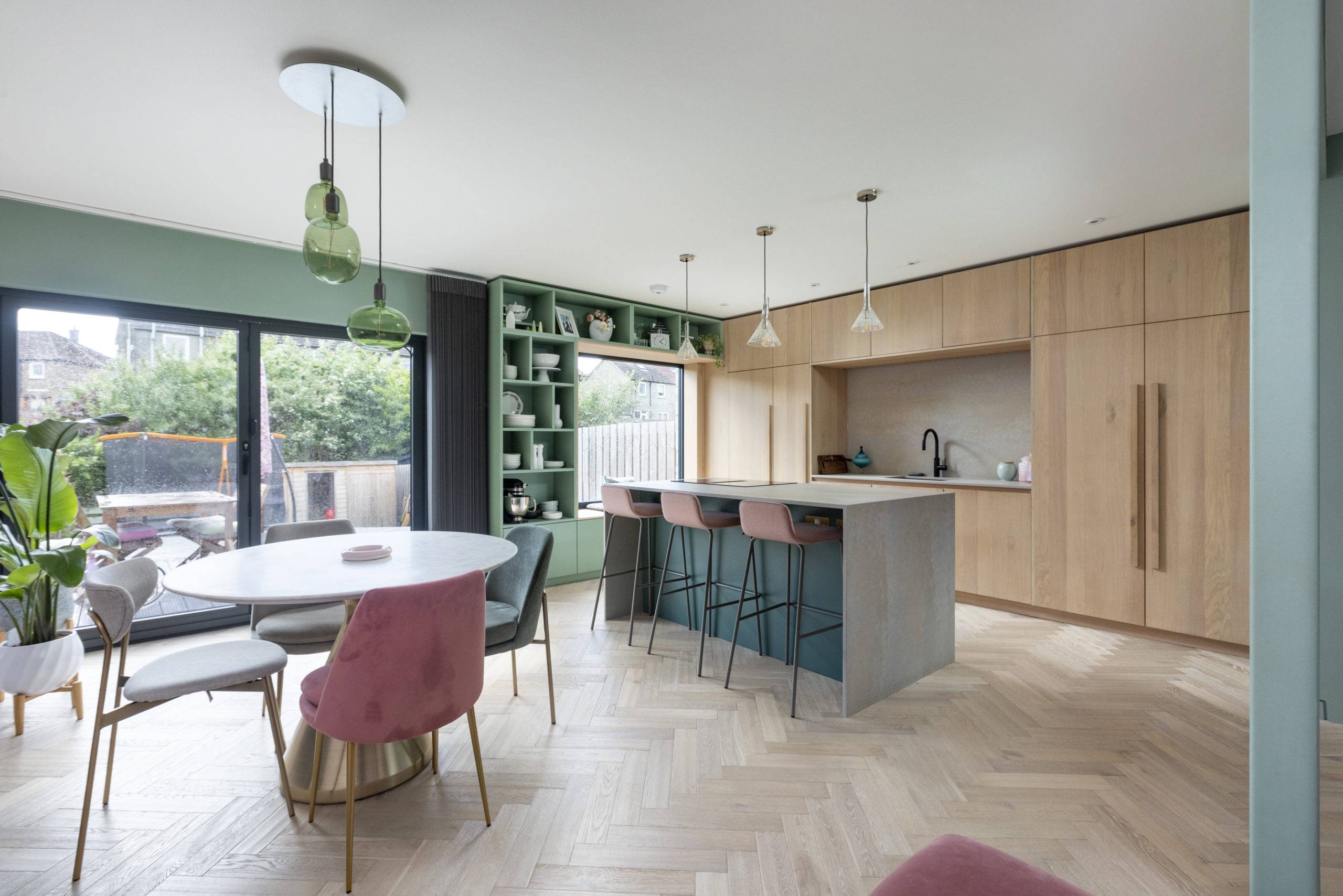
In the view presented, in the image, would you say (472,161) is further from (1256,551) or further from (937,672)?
(937,672)

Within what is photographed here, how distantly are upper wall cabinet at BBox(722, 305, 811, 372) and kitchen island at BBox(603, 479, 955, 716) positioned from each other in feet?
6.95

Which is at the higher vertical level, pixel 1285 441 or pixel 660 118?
pixel 660 118

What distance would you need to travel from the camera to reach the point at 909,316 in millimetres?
4848

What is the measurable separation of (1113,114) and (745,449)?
13.2ft

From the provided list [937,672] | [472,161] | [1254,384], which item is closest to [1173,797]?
[937,672]

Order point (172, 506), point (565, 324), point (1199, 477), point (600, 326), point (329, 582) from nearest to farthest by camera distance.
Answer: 1. point (329, 582)
2. point (1199, 477)
3. point (172, 506)
4. point (565, 324)
5. point (600, 326)

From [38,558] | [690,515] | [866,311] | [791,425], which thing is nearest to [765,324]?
[866,311]

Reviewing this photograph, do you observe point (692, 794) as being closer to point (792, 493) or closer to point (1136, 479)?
point (792, 493)

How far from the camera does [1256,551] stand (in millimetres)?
1068

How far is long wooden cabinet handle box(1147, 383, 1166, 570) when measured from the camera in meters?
3.69

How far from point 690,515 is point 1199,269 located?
3.23 meters

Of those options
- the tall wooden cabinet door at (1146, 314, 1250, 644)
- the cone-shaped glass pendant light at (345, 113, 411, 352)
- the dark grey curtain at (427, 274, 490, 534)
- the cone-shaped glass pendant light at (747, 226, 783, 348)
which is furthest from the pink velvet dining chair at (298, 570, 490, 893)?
the tall wooden cabinet door at (1146, 314, 1250, 644)

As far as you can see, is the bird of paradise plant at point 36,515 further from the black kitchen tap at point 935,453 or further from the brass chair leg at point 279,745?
the black kitchen tap at point 935,453

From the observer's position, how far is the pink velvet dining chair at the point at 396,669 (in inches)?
66.5
